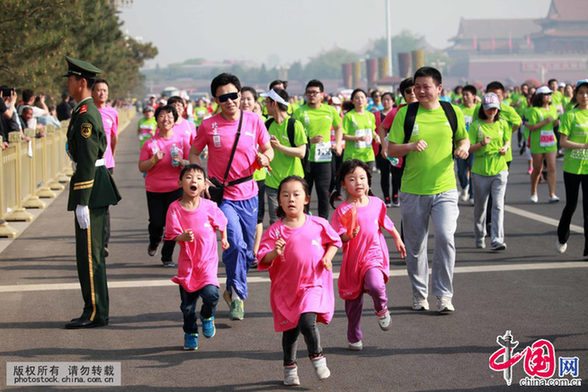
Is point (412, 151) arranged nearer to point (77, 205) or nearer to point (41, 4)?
point (77, 205)

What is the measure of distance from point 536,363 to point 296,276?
168 centimetres

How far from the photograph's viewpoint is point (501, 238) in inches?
417

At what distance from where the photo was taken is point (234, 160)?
7.55 metres

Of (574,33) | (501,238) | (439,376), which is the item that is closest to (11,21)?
(501,238)

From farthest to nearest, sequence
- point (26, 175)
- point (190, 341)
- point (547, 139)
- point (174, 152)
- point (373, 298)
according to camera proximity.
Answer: point (26, 175) → point (547, 139) → point (174, 152) → point (190, 341) → point (373, 298)

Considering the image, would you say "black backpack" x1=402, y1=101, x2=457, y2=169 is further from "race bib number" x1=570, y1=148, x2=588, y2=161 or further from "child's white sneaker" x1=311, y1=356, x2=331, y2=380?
"race bib number" x1=570, y1=148, x2=588, y2=161

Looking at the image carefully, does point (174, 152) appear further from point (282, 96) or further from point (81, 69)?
point (81, 69)

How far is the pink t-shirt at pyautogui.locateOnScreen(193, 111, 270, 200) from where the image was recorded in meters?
7.55

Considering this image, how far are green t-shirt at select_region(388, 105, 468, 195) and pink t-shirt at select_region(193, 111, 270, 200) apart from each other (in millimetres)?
1146

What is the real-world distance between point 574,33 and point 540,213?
172 m

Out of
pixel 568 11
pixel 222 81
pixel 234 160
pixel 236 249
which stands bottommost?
pixel 236 249

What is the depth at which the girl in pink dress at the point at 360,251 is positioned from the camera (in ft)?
20.9

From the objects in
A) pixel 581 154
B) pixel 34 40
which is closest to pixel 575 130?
pixel 581 154

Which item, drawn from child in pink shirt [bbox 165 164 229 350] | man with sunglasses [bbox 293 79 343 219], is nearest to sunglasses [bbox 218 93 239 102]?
child in pink shirt [bbox 165 164 229 350]
